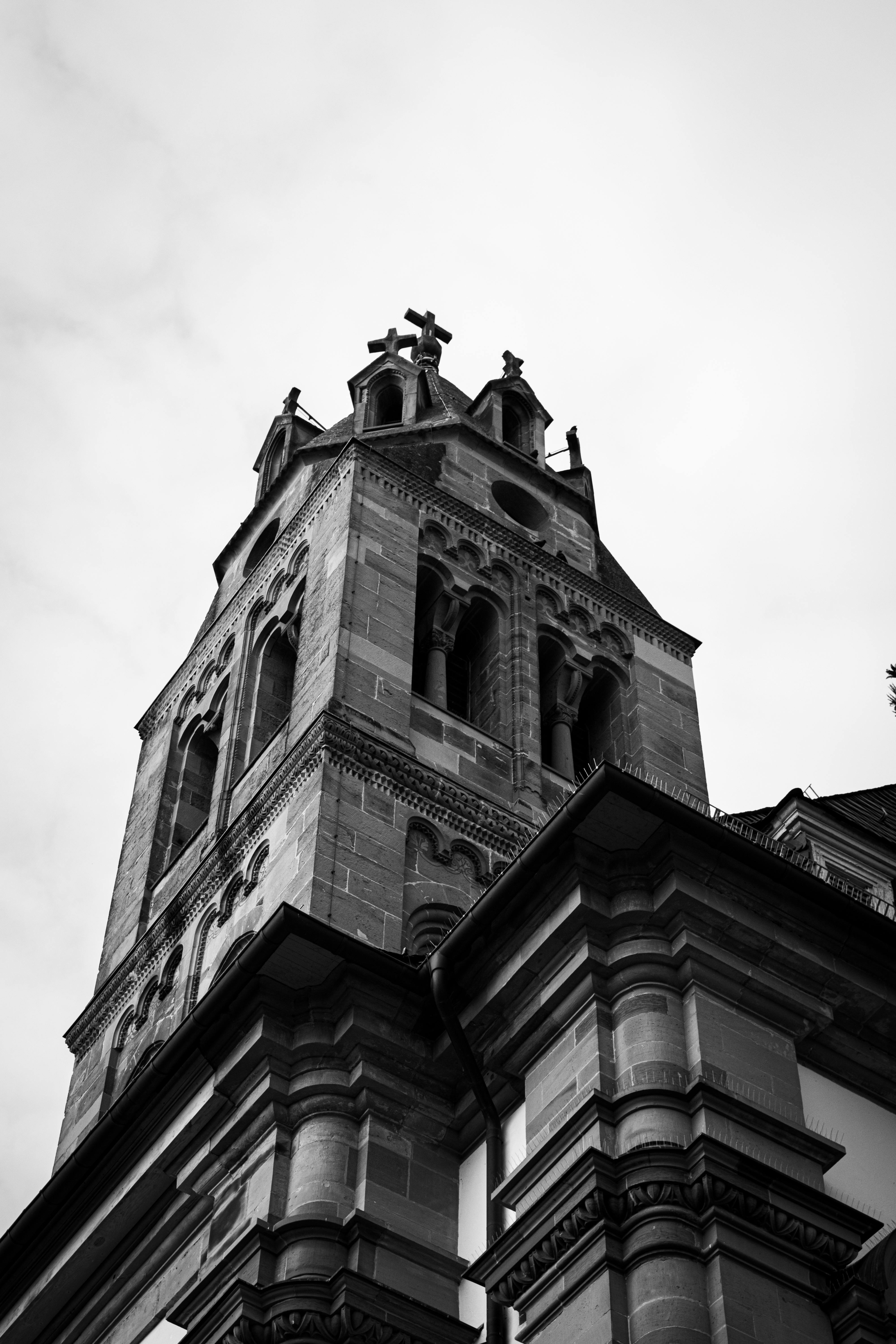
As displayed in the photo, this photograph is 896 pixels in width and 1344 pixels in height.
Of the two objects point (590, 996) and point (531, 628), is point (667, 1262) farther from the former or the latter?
point (531, 628)

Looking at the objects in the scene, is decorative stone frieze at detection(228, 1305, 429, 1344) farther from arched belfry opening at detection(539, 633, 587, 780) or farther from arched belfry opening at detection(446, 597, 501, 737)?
arched belfry opening at detection(446, 597, 501, 737)

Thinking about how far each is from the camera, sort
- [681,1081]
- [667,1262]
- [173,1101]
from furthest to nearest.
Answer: [173,1101], [681,1081], [667,1262]

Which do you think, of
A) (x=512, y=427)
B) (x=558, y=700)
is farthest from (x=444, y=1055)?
(x=512, y=427)

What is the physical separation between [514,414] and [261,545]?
7388 millimetres

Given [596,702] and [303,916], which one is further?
[596,702]

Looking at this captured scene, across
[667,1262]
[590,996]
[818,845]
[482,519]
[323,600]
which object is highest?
[482,519]

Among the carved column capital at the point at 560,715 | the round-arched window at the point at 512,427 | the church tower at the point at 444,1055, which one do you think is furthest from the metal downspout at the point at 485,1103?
the round-arched window at the point at 512,427

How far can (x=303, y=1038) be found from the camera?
2317 cm

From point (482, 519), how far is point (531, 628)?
239 centimetres

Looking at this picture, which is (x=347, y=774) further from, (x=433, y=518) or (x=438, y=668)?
(x=433, y=518)

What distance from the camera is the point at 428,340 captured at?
4753 centimetres

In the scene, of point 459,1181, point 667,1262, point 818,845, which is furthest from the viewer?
point 818,845

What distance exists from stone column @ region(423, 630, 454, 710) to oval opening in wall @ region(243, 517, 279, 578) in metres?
5.70

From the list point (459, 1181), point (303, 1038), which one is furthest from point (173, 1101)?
point (459, 1181)
